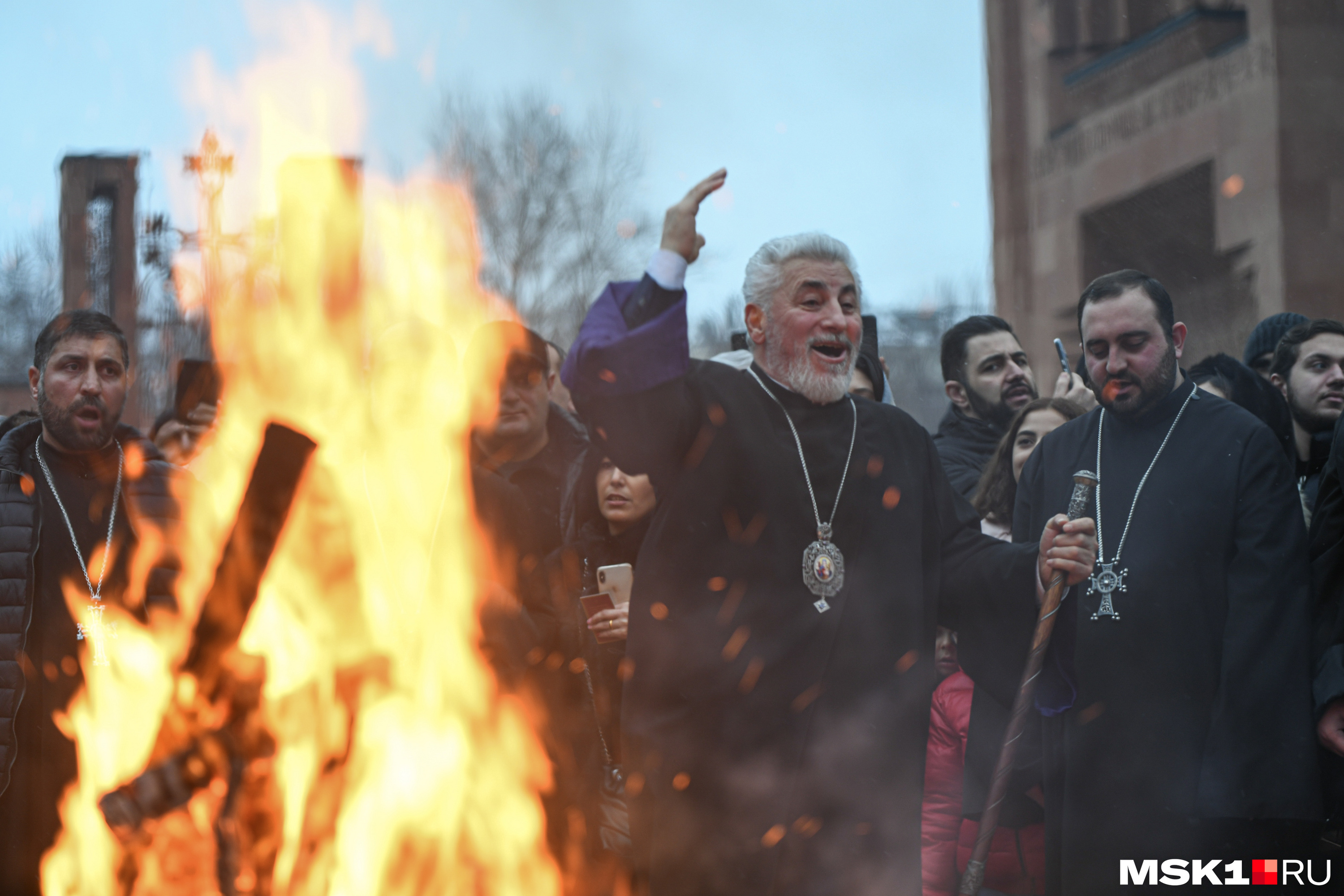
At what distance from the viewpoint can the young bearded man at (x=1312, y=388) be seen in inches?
182

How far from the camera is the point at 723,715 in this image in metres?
3.39

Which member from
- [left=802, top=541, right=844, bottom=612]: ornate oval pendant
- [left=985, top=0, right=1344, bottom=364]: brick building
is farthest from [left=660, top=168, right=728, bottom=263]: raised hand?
[left=985, top=0, right=1344, bottom=364]: brick building

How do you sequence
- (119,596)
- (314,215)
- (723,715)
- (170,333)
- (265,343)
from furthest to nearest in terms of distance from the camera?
(170,333) → (314,215) → (265,343) → (119,596) → (723,715)

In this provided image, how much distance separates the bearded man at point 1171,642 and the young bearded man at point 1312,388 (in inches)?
28.5

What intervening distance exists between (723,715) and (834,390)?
0.99 meters

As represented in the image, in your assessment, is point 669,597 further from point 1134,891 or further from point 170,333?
point 170,333

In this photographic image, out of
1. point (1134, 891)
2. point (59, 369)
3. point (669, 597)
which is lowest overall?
point (1134, 891)

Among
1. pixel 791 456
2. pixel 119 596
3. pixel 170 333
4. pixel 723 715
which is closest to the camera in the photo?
pixel 723 715

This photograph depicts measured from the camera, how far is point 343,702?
434 centimetres

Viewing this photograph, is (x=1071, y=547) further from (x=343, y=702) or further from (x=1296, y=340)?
(x=343, y=702)

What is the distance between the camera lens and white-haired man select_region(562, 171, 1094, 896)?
10.7 ft

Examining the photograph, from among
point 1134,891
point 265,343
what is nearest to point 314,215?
point 265,343

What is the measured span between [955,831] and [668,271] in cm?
254

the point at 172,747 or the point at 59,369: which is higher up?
Answer: the point at 59,369
